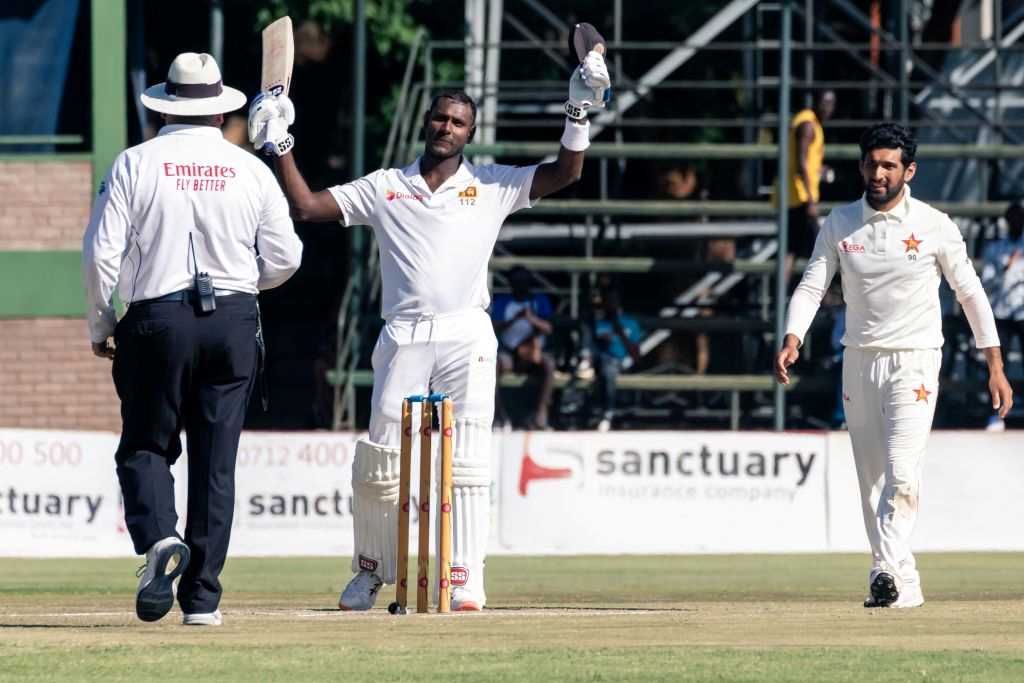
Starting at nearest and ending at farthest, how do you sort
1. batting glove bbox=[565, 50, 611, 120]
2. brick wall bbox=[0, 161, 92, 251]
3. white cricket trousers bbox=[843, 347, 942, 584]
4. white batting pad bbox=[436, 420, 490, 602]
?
batting glove bbox=[565, 50, 611, 120] → white batting pad bbox=[436, 420, 490, 602] → white cricket trousers bbox=[843, 347, 942, 584] → brick wall bbox=[0, 161, 92, 251]

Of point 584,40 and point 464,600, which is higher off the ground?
point 584,40

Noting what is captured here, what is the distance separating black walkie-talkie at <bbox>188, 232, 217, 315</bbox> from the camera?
7.81m

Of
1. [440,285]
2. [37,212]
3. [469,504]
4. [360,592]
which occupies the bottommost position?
[360,592]

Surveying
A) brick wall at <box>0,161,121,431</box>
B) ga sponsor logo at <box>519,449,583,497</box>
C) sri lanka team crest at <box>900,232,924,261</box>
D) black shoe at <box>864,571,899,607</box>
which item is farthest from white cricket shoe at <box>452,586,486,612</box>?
brick wall at <box>0,161,121,431</box>

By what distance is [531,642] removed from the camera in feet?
23.6

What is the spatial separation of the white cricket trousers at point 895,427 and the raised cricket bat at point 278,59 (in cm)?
270

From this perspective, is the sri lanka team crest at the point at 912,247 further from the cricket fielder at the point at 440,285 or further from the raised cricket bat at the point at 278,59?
the raised cricket bat at the point at 278,59

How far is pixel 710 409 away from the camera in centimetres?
2081

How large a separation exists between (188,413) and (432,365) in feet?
3.87

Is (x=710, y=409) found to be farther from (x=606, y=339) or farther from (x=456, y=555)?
(x=456, y=555)

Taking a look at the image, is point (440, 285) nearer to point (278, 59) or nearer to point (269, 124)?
point (269, 124)

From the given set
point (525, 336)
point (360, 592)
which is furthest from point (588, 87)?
point (525, 336)

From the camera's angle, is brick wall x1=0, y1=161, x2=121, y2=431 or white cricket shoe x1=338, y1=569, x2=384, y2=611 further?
brick wall x1=0, y1=161, x2=121, y2=431

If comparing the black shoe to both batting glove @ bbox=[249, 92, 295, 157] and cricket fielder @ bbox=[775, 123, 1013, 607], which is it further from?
batting glove @ bbox=[249, 92, 295, 157]
